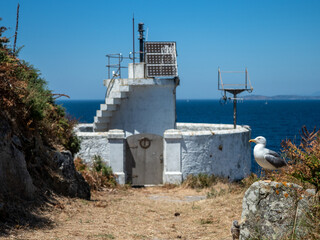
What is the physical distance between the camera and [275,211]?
278 inches

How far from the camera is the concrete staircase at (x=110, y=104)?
65.8 ft

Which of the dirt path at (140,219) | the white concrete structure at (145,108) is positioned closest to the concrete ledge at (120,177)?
the white concrete structure at (145,108)

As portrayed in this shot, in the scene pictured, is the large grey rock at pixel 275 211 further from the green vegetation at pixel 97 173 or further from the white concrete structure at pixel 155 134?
the white concrete structure at pixel 155 134

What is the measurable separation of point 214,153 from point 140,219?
26.9 ft

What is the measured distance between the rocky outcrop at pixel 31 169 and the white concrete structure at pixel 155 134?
5702 millimetres

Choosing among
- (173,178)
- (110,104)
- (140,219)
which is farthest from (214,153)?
(140,219)

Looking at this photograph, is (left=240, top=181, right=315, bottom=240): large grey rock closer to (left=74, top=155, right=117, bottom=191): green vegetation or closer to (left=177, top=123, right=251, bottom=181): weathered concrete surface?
(left=74, top=155, right=117, bottom=191): green vegetation

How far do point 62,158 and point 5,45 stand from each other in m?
3.48

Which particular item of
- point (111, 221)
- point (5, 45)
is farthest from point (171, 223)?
point (5, 45)

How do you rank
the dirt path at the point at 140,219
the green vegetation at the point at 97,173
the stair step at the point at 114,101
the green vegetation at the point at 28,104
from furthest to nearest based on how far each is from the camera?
Answer: the stair step at the point at 114,101 → the green vegetation at the point at 97,173 → the green vegetation at the point at 28,104 → the dirt path at the point at 140,219

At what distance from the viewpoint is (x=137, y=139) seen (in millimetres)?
19750

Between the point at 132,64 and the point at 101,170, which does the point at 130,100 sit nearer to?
the point at 132,64

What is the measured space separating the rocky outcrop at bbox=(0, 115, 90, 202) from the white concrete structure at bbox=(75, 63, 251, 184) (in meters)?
5.70

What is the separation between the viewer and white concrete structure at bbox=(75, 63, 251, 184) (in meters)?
18.3
